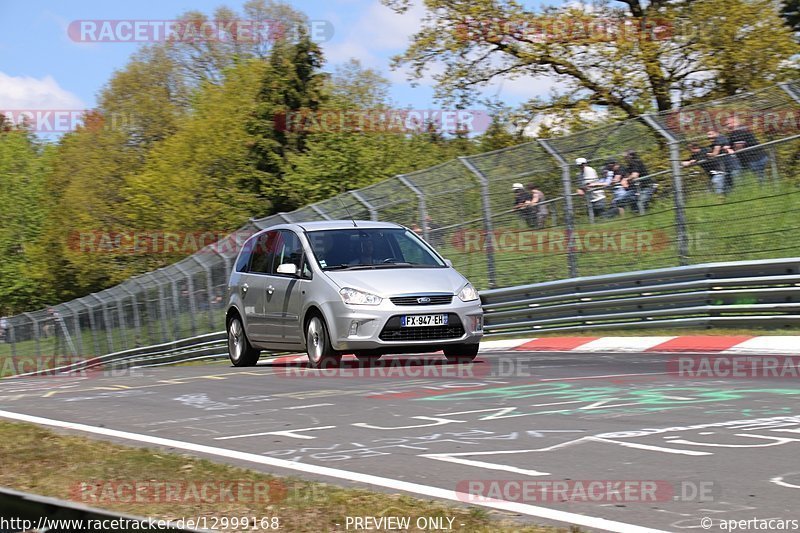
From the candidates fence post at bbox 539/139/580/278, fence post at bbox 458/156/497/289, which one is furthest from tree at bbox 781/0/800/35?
fence post at bbox 539/139/580/278

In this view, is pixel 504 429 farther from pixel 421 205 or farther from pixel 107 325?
pixel 107 325

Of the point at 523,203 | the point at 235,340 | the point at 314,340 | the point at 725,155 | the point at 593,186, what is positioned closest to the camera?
the point at 314,340

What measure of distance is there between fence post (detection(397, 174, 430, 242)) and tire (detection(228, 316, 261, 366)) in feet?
14.8

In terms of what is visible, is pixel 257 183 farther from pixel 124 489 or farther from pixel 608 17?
pixel 124 489

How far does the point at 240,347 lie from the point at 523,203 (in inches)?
195

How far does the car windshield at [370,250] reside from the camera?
1346 centimetres

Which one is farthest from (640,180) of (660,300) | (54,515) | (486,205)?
(54,515)

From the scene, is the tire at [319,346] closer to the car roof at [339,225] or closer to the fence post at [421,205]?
the car roof at [339,225]

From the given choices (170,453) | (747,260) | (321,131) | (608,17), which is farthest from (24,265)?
(170,453)

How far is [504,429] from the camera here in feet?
25.0

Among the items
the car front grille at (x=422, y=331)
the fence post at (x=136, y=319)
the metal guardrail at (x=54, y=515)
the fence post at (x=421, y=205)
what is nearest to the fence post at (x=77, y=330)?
the fence post at (x=136, y=319)

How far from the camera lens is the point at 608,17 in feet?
99.3

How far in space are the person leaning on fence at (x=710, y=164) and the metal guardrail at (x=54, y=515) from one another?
12.4 metres

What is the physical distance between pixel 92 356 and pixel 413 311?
28.3 metres
